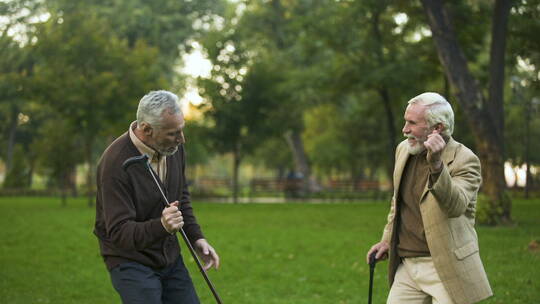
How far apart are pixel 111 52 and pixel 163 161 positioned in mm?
25537

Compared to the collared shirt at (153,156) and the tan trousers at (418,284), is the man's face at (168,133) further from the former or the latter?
the tan trousers at (418,284)

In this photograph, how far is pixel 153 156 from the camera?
4.31 m

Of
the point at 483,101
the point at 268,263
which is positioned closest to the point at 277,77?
the point at 483,101

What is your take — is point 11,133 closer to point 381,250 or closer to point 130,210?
point 381,250

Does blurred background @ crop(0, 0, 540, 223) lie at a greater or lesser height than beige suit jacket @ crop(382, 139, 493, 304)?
greater

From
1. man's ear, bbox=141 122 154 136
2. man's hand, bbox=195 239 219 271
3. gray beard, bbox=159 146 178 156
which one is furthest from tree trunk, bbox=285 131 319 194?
man's ear, bbox=141 122 154 136

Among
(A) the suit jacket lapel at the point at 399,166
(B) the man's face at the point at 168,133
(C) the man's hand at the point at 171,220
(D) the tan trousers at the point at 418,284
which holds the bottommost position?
(D) the tan trousers at the point at 418,284

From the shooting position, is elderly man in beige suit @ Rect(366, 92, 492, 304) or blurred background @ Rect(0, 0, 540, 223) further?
blurred background @ Rect(0, 0, 540, 223)

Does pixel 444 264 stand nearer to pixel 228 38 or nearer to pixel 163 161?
pixel 163 161

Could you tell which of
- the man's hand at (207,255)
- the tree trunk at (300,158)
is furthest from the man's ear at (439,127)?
the tree trunk at (300,158)

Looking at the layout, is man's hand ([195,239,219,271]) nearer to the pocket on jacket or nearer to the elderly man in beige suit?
the elderly man in beige suit

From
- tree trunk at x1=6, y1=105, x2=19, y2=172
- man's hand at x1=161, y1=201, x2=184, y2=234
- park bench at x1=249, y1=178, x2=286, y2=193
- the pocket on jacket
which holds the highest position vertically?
tree trunk at x1=6, y1=105, x2=19, y2=172

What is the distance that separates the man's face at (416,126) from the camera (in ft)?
14.2

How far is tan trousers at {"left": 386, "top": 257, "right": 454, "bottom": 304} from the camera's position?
4.52m
